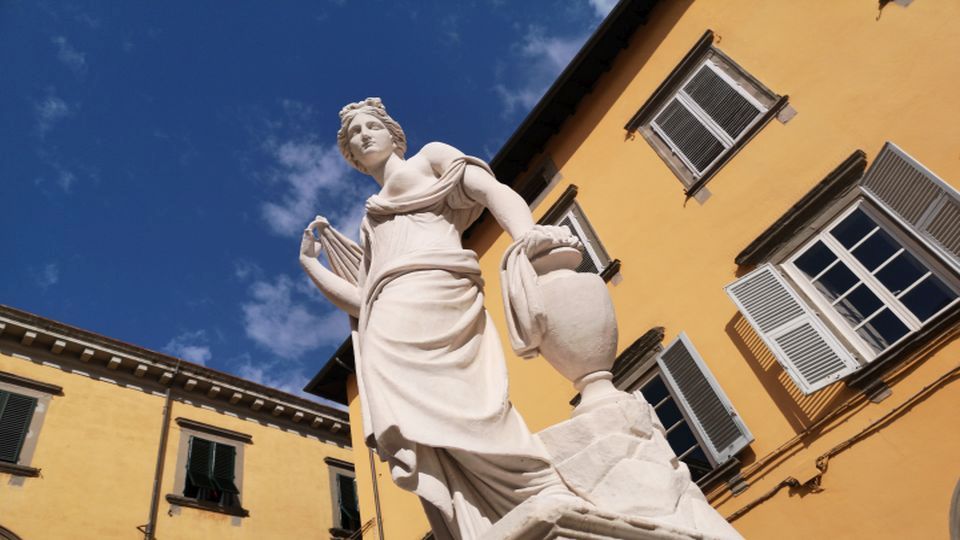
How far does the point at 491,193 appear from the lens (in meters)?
3.49

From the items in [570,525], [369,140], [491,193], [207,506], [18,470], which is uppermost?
[18,470]

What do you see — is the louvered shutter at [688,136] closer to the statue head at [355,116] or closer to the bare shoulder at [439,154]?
the statue head at [355,116]

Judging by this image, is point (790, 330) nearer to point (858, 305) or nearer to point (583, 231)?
point (858, 305)

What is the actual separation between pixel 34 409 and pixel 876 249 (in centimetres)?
1630

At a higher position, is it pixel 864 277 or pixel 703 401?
pixel 864 277

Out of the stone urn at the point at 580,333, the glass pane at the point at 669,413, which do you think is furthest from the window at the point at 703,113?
the stone urn at the point at 580,333

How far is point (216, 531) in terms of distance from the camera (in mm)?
16922

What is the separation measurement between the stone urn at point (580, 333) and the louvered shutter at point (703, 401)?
6101 millimetres

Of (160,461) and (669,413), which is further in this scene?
(160,461)

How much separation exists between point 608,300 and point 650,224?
862 cm

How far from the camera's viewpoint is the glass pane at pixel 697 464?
880 cm

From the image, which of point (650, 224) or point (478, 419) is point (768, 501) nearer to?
point (650, 224)

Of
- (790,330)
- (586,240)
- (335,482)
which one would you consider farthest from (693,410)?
(335,482)

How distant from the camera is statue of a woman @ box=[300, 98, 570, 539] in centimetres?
243
